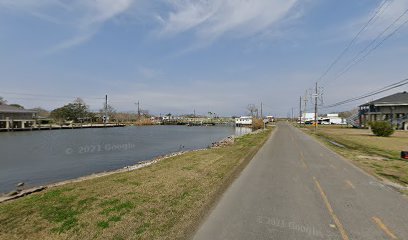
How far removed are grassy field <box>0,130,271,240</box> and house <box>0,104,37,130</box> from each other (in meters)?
94.5

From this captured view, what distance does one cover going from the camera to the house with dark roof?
77.4 metres

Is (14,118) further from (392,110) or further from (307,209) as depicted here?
(392,110)

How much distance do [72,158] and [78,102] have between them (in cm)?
12426

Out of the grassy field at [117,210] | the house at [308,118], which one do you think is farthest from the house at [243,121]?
the grassy field at [117,210]

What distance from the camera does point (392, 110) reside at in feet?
268

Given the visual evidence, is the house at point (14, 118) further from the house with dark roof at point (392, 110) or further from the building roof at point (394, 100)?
the building roof at point (394, 100)

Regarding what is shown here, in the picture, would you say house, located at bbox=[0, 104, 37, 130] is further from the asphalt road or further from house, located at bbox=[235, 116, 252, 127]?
house, located at bbox=[235, 116, 252, 127]

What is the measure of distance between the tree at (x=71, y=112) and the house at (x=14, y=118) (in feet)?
116

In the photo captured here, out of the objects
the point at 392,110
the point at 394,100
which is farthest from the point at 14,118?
the point at 394,100

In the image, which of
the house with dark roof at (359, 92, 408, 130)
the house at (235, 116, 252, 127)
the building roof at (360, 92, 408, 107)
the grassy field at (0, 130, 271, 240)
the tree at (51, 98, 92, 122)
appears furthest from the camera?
the house at (235, 116, 252, 127)

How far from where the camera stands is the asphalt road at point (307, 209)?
700 cm

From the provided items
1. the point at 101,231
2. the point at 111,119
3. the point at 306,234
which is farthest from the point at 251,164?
the point at 111,119

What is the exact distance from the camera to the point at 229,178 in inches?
531

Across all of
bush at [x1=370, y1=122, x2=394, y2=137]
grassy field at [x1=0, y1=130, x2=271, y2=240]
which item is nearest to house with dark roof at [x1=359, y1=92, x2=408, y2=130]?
bush at [x1=370, y1=122, x2=394, y2=137]
